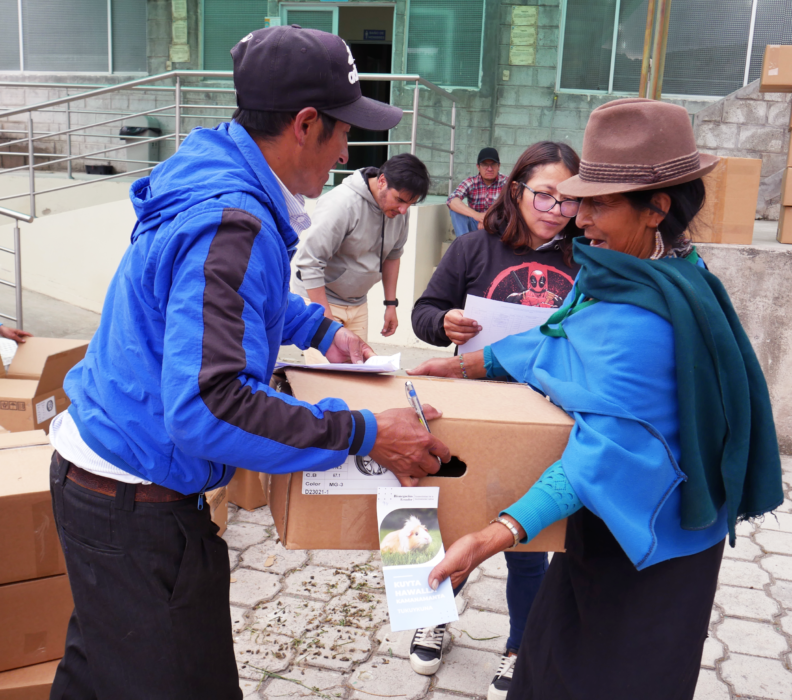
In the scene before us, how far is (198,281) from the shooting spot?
1.14 meters

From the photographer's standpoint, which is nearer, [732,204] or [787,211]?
[732,204]

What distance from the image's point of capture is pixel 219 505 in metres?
3.08

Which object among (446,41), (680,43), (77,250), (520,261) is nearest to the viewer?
(520,261)

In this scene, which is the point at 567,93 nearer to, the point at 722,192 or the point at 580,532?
the point at 722,192

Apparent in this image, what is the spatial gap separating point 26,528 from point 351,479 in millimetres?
1153

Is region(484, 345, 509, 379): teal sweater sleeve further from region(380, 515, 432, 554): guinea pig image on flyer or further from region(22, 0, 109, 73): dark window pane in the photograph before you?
region(22, 0, 109, 73): dark window pane

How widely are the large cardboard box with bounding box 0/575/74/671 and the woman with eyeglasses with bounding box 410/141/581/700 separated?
1150 mm

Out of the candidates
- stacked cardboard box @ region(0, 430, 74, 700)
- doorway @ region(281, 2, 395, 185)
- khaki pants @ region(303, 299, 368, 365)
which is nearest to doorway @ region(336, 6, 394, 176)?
doorway @ region(281, 2, 395, 185)

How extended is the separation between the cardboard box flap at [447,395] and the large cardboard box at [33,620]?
3.52 ft

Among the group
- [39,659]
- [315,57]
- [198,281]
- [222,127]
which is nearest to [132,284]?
[198,281]

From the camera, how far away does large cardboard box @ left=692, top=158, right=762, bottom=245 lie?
4.29m

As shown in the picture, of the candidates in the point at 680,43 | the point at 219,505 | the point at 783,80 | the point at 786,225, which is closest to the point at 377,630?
the point at 219,505

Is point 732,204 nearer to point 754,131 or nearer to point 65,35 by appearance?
point 754,131

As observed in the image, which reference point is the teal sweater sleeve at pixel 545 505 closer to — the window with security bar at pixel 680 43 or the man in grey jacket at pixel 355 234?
the man in grey jacket at pixel 355 234
